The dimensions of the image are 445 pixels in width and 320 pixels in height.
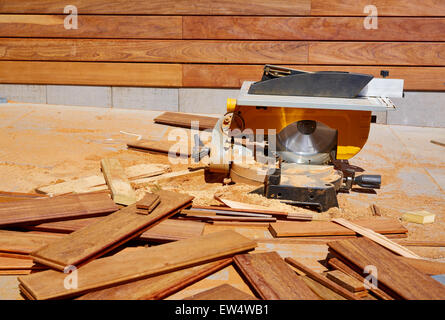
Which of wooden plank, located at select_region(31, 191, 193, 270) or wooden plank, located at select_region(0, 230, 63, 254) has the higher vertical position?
wooden plank, located at select_region(31, 191, 193, 270)

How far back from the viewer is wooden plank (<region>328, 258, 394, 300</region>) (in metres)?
2.42

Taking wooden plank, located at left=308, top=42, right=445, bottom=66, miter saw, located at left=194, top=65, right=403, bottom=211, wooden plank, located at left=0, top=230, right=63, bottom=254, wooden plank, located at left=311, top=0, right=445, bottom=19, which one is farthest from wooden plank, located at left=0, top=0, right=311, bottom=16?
wooden plank, located at left=0, top=230, right=63, bottom=254

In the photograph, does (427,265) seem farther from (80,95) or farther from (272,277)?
(80,95)

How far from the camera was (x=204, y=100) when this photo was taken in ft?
23.0

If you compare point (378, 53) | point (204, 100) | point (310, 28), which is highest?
point (310, 28)

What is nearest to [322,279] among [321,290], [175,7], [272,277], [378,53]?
[321,290]

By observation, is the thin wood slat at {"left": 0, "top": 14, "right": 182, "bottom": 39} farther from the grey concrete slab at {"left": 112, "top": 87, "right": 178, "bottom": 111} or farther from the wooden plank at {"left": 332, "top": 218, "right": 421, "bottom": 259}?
the wooden plank at {"left": 332, "top": 218, "right": 421, "bottom": 259}

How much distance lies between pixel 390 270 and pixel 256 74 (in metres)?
4.65

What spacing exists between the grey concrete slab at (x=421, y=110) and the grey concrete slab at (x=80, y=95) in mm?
4502

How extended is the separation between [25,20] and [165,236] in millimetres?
5410

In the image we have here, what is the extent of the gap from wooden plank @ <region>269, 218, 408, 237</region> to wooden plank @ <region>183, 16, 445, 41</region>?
3.87m
